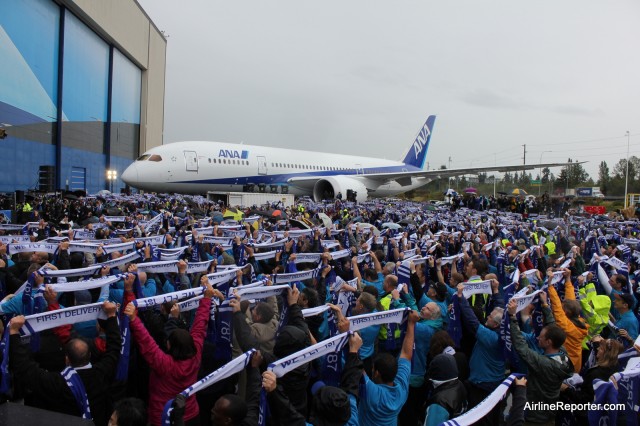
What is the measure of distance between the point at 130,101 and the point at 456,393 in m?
40.3

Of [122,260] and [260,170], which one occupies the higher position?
[260,170]

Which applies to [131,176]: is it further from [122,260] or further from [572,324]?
[572,324]

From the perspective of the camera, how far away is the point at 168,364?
10.0ft

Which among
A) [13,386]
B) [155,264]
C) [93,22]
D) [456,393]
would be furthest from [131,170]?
[456,393]

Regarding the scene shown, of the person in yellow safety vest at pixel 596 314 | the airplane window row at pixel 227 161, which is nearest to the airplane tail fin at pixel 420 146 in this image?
the airplane window row at pixel 227 161

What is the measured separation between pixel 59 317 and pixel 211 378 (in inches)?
50.8

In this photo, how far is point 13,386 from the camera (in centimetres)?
315

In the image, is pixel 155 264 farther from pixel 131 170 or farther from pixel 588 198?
pixel 588 198

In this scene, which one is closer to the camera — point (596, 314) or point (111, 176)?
point (596, 314)

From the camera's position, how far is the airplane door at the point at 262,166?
83.6 feet

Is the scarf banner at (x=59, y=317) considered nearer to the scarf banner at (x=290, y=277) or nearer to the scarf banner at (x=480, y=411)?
the scarf banner at (x=290, y=277)

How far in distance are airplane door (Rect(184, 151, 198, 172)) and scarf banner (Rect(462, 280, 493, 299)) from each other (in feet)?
64.5

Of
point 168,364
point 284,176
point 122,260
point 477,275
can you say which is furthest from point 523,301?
point 284,176

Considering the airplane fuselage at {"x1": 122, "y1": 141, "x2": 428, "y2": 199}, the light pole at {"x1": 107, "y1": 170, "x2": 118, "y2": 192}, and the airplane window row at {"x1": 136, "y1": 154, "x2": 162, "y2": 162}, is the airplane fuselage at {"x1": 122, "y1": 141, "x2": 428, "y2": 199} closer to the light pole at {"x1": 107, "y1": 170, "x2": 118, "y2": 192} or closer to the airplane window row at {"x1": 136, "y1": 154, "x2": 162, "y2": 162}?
the airplane window row at {"x1": 136, "y1": 154, "x2": 162, "y2": 162}
